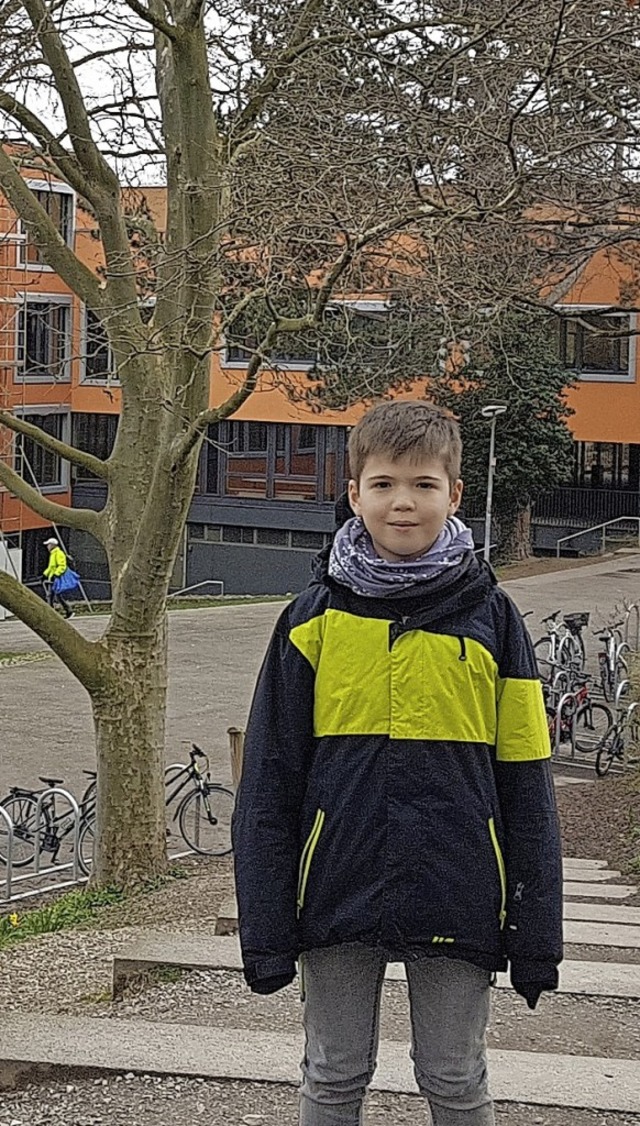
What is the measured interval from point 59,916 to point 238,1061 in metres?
5.80

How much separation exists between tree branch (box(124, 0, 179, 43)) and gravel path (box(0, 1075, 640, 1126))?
6.82 metres

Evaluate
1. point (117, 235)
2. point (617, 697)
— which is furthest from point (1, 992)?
point (617, 697)

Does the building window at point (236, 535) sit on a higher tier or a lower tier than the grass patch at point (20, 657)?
higher

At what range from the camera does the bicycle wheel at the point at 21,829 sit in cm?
1314

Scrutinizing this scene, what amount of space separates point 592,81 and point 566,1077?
879 centimetres

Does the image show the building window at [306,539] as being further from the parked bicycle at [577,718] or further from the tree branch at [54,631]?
the tree branch at [54,631]

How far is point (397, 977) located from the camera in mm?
5285

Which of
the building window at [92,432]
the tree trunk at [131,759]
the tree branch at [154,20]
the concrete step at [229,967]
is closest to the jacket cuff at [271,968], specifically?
the concrete step at [229,967]

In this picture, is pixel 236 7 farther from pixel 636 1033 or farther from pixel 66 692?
pixel 66 692

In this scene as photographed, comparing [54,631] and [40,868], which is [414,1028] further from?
[40,868]

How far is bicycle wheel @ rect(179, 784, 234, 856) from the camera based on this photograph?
43.9ft

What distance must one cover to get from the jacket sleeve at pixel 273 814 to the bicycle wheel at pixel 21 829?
10.0 metres

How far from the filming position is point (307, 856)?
2941mm

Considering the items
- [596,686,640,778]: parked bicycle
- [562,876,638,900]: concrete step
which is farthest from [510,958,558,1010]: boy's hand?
[596,686,640,778]: parked bicycle
